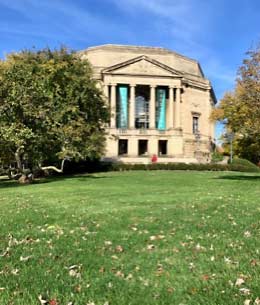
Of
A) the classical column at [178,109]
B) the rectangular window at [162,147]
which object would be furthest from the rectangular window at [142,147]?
the classical column at [178,109]

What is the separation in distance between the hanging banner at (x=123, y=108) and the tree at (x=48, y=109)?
32378 mm

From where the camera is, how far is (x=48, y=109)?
3167 cm

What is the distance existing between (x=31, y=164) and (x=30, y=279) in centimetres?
3098

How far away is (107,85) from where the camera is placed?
77062 mm

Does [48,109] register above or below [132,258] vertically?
above

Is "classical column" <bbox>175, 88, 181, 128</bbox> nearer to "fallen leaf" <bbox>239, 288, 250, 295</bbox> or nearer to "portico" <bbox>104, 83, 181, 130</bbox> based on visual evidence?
"portico" <bbox>104, 83, 181, 130</bbox>

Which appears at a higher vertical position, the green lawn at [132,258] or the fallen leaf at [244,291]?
the fallen leaf at [244,291]

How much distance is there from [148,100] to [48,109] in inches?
2061

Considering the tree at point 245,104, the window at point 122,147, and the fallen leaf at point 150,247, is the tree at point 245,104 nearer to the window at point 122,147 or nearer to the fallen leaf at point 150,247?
the fallen leaf at point 150,247

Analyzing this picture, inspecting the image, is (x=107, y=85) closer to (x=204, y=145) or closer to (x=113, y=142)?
(x=113, y=142)

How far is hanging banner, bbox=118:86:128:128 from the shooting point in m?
78.8

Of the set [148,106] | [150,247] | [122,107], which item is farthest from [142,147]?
[150,247]

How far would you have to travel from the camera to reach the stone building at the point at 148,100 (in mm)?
77562

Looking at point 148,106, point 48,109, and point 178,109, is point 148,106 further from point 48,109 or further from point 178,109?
point 48,109
